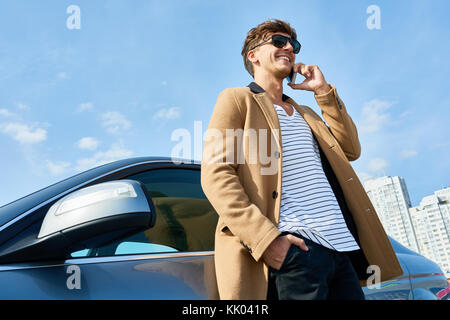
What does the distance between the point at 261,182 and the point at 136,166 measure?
23.3 inches

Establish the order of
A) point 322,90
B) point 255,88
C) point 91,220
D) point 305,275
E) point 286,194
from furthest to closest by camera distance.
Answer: point 322,90, point 255,88, point 286,194, point 305,275, point 91,220

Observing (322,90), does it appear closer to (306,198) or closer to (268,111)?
(268,111)

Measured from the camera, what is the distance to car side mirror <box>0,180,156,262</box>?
873 millimetres

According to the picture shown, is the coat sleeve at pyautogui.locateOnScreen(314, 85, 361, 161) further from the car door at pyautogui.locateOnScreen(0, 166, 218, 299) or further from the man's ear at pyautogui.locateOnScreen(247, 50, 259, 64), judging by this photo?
the car door at pyautogui.locateOnScreen(0, 166, 218, 299)

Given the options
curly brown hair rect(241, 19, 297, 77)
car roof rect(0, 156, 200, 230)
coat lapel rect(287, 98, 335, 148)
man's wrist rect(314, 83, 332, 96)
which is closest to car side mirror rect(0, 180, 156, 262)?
car roof rect(0, 156, 200, 230)

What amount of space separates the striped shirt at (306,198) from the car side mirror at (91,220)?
25.5 inches

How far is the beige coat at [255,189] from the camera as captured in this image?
1265 mm

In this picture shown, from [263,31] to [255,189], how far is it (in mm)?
1092

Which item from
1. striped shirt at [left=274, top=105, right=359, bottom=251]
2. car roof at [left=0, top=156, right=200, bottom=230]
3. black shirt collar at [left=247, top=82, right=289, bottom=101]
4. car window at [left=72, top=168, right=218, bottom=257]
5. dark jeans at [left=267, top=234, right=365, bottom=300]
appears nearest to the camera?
car roof at [left=0, top=156, right=200, bottom=230]

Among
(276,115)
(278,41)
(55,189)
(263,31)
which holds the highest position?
(263,31)

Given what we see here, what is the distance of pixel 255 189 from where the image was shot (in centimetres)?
142

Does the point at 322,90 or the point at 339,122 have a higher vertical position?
the point at 322,90

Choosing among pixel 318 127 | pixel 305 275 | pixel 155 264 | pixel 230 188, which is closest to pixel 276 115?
pixel 318 127
